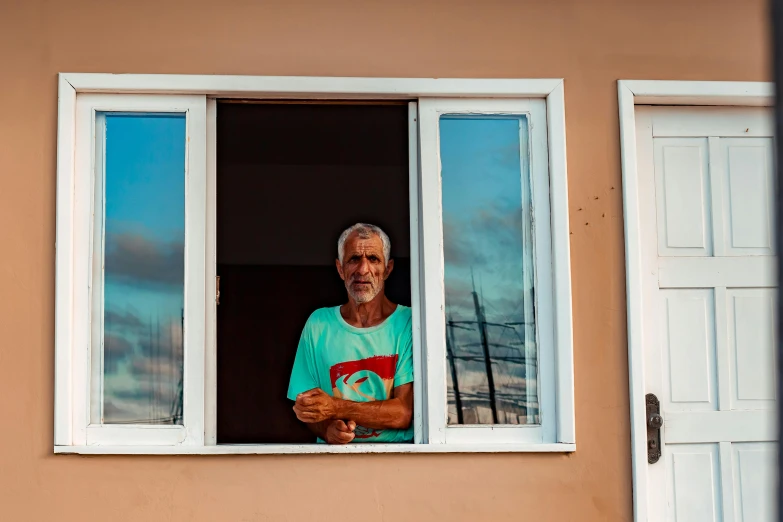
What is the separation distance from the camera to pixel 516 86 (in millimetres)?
4414

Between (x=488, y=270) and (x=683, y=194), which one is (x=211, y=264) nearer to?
(x=488, y=270)

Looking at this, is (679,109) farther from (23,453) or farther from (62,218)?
(23,453)

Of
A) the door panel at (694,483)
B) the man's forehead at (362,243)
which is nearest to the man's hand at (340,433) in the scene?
the man's forehead at (362,243)

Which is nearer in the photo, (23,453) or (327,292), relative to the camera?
(23,453)

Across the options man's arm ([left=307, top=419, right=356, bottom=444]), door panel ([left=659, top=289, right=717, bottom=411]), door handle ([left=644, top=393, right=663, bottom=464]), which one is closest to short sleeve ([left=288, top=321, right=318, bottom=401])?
man's arm ([left=307, top=419, right=356, bottom=444])

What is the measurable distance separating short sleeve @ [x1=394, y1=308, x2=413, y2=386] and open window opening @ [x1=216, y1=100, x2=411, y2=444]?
142 millimetres

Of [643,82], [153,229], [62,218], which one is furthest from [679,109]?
[62,218]

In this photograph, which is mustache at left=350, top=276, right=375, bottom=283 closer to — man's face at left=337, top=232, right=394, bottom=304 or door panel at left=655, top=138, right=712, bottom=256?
man's face at left=337, top=232, right=394, bottom=304

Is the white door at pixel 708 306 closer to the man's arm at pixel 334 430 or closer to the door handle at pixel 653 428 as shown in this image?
the door handle at pixel 653 428

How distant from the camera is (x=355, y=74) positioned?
173 inches

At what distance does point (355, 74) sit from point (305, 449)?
63.9 inches

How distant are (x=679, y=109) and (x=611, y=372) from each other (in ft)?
4.04

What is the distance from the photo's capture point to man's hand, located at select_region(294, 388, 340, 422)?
4.37m

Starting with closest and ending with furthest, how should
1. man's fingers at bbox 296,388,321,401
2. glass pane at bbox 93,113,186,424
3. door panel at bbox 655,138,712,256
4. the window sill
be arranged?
the window sill
glass pane at bbox 93,113,186,424
man's fingers at bbox 296,388,321,401
door panel at bbox 655,138,712,256
